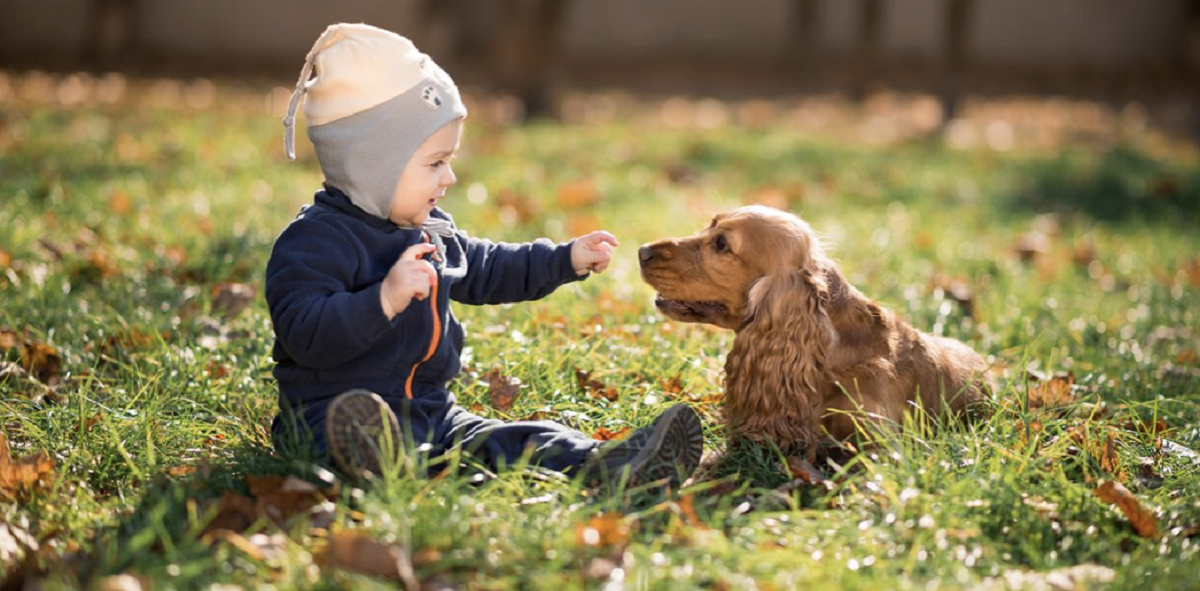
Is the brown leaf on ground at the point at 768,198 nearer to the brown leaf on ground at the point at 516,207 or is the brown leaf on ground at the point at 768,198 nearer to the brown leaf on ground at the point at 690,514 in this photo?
the brown leaf on ground at the point at 516,207

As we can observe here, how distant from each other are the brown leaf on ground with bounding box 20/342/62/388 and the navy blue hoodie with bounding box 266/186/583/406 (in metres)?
1.03

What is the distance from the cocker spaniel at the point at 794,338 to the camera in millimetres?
3326

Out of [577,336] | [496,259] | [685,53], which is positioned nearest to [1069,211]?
[577,336]

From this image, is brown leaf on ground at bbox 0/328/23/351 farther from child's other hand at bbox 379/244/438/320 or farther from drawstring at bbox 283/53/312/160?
child's other hand at bbox 379/244/438/320

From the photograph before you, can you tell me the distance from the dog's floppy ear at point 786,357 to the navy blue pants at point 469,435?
0.55 meters

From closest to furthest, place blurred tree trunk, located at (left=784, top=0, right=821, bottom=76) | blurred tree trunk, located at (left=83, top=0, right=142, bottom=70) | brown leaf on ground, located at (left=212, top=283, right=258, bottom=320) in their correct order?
brown leaf on ground, located at (left=212, top=283, right=258, bottom=320) < blurred tree trunk, located at (left=83, top=0, right=142, bottom=70) < blurred tree trunk, located at (left=784, top=0, right=821, bottom=76)

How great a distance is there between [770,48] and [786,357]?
17.7m

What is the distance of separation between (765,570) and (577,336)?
185 centimetres

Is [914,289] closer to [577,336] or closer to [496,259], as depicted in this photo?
[577,336]

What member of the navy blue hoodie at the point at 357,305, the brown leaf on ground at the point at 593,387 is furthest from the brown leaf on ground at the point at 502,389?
the navy blue hoodie at the point at 357,305

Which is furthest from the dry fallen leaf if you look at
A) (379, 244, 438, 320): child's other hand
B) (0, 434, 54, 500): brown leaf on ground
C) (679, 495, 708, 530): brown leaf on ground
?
(679, 495, 708, 530): brown leaf on ground

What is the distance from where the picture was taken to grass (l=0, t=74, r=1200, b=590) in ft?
8.34

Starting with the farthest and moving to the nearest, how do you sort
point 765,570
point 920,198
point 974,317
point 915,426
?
point 920,198 < point 974,317 < point 915,426 < point 765,570

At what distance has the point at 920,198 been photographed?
8312 millimetres
